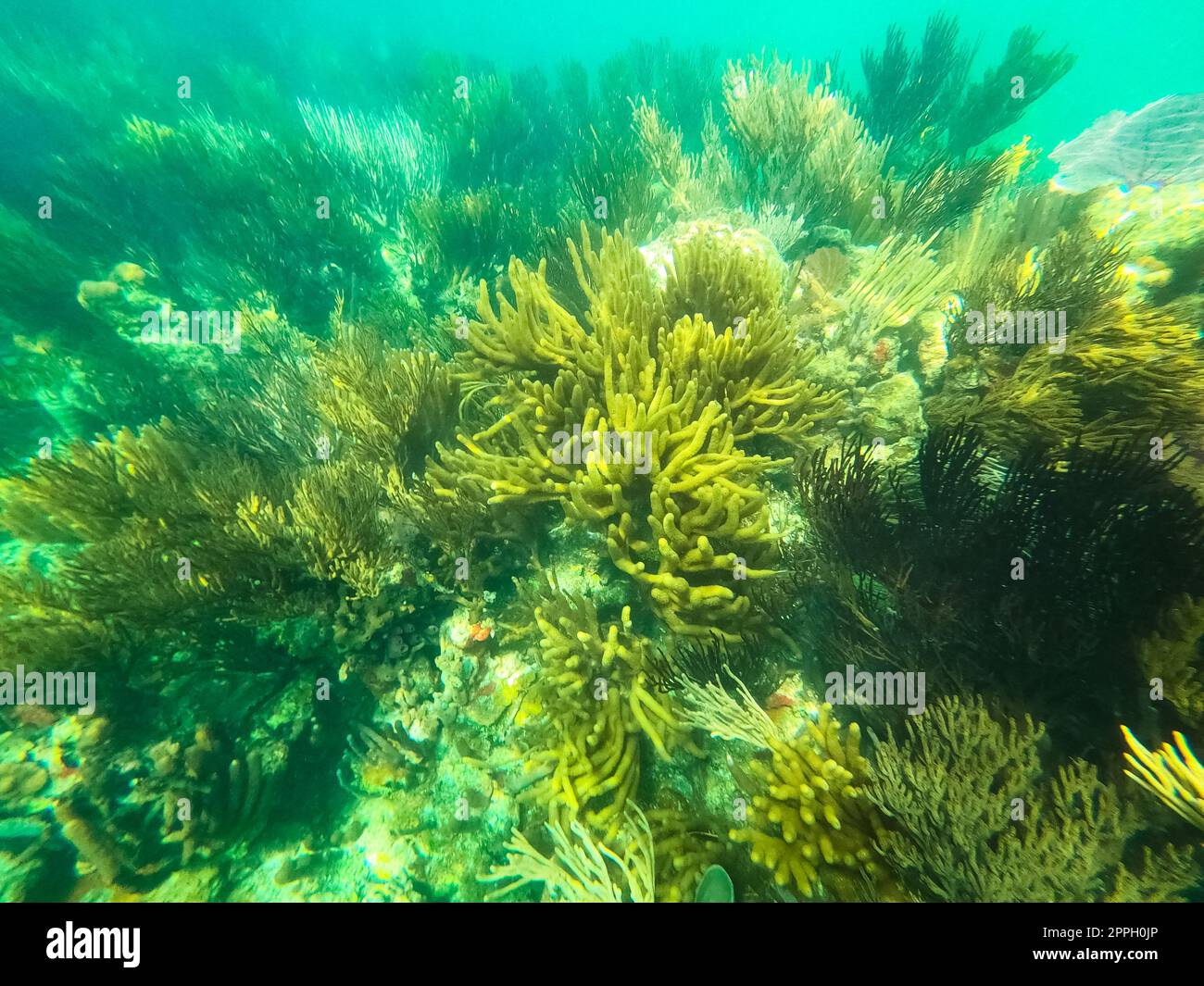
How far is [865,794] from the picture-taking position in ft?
7.50

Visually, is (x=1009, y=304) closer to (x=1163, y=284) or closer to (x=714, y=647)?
(x=1163, y=284)

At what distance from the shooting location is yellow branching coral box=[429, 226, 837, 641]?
2.69 m


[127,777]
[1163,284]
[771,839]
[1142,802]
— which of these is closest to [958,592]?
[1142,802]

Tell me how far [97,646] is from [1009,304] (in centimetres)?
697

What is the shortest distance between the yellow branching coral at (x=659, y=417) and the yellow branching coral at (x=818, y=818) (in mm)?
657

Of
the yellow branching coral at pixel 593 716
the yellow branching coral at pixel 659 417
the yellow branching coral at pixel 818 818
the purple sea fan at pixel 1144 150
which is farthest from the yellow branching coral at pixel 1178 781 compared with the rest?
the purple sea fan at pixel 1144 150

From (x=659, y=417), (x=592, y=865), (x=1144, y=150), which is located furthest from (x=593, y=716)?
(x=1144, y=150)

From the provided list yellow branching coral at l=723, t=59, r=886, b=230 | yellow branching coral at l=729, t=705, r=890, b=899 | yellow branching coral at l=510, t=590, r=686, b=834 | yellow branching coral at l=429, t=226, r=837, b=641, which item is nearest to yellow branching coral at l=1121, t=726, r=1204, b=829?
yellow branching coral at l=729, t=705, r=890, b=899

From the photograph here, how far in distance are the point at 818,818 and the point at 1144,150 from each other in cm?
1461

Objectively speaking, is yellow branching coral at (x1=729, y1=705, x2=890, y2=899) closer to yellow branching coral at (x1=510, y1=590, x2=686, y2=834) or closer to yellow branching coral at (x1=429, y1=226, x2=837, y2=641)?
yellow branching coral at (x1=510, y1=590, x2=686, y2=834)

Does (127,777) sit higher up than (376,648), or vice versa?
(376,648)

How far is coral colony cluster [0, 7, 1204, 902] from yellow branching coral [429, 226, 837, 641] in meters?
0.03

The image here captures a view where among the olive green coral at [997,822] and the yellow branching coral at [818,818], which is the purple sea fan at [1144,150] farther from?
the yellow branching coral at [818,818]

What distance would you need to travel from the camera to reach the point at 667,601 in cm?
269
